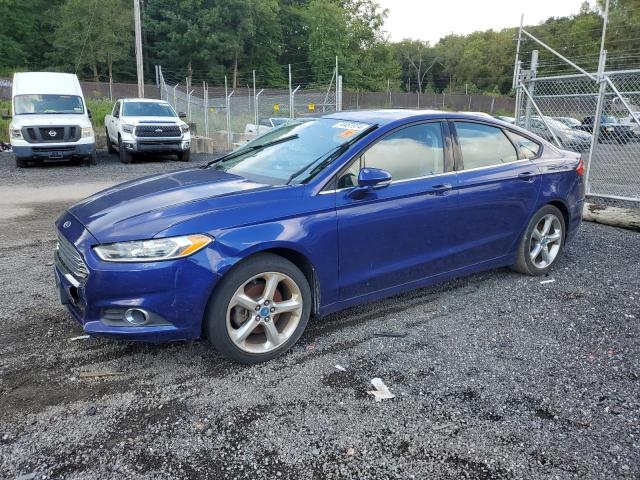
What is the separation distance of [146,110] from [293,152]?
13.6 meters

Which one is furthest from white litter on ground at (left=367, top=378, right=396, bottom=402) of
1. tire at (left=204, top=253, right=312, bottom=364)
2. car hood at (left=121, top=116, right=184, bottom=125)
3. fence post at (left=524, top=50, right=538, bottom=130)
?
car hood at (left=121, top=116, right=184, bottom=125)

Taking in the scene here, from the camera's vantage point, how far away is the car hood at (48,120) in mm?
13672

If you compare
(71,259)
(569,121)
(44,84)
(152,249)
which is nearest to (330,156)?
(152,249)

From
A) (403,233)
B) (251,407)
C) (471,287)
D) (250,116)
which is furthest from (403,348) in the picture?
(250,116)

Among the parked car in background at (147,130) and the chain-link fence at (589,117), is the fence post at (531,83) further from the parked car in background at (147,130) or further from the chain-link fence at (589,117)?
the parked car in background at (147,130)

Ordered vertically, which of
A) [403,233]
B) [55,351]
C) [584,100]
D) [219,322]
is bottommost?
[55,351]

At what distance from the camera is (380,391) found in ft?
10.3

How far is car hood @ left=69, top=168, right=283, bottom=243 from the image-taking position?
3.18m

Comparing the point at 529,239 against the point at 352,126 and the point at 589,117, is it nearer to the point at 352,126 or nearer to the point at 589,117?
the point at 352,126

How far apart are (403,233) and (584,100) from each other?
22.2ft

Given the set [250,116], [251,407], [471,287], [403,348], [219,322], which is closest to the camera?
[251,407]

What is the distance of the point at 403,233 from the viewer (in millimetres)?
3992

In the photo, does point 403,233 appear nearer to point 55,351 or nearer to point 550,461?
point 550,461

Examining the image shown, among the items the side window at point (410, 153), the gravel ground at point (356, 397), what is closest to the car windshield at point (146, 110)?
the gravel ground at point (356, 397)
